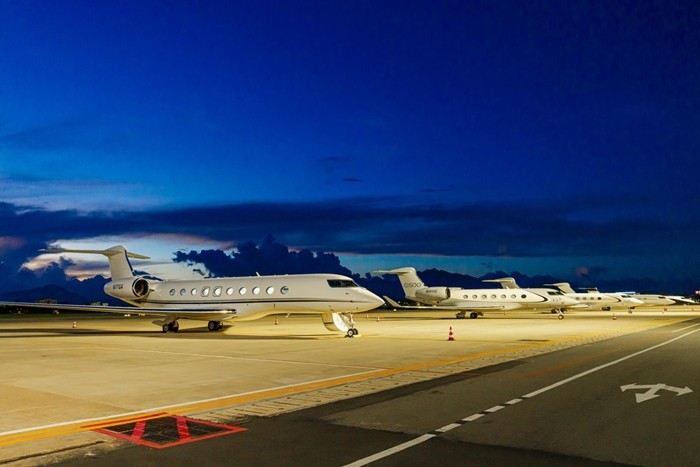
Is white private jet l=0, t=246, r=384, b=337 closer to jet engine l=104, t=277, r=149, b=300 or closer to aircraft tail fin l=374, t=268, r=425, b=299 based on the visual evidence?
jet engine l=104, t=277, r=149, b=300

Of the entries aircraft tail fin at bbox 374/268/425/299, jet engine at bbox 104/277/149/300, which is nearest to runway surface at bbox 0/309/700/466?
jet engine at bbox 104/277/149/300

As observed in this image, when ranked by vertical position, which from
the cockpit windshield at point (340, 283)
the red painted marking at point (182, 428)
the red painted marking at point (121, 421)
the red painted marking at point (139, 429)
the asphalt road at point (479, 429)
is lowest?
the asphalt road at point (479, 429)

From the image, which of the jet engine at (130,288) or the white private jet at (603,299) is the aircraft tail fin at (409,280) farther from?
the jet engine at (130,288)

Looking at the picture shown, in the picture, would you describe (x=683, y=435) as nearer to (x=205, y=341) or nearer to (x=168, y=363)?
(x=168, y=363)

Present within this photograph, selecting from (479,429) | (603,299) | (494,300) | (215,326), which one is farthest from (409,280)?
(479,429)

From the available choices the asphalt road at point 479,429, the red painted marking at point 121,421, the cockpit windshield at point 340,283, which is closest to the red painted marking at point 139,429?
the red painted marking at point 121,421

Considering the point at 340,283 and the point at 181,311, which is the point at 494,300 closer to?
the point at 340,283

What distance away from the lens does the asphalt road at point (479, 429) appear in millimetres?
6855

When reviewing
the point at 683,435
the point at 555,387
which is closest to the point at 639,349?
the point at 555,387

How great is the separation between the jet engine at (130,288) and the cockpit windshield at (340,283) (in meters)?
13.2

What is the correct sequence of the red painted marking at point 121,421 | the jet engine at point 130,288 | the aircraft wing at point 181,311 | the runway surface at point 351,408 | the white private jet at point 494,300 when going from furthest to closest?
the white private jet at point 494,300 → the jet engine at point 130,288 → the aircraft wing at point 181,311 → the red painted marking at point 121,421 → the runway surface at point 351,408

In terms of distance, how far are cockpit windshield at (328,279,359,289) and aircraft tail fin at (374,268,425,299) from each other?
33.4 m

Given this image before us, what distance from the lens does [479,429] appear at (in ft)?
27.2

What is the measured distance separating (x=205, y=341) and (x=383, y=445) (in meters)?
19.0
